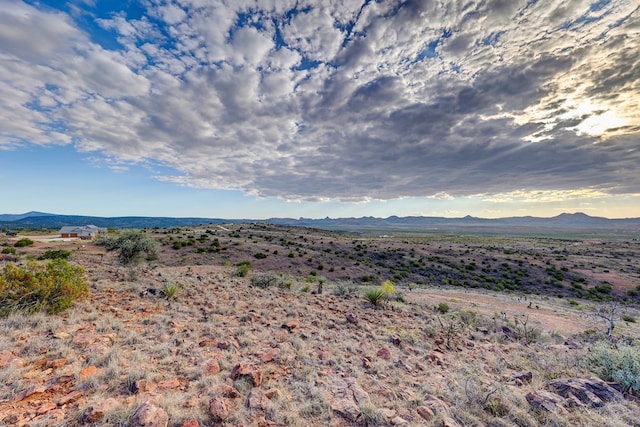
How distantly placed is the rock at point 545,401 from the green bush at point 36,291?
11355mm

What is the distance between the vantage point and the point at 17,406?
384 cm

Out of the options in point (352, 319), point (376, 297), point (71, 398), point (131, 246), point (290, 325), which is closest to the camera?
point (71, 398)

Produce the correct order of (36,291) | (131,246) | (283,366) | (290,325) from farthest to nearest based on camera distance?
→ (131,246)
(290,325)
(36,291)
(283,366)

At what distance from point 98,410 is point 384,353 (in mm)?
5914

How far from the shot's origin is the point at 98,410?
3.73 meters

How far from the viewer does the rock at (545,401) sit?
4.75 meters

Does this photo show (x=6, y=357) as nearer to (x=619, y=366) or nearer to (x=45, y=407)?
(x=45, y=407)

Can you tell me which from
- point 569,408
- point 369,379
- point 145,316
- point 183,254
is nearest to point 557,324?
point 569,408

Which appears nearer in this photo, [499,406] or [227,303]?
[499,406]

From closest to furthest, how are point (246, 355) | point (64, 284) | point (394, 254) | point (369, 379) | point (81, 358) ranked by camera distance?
point (81, 358), point (369, 379), point (246, 355), point (64, 284), point (394, 254)

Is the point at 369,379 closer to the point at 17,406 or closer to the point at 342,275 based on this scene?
the point at 17,406

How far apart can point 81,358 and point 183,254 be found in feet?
104

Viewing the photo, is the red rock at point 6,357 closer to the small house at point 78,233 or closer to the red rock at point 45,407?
the red rock at point 45,407

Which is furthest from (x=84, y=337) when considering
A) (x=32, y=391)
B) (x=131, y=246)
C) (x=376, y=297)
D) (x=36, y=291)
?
(x=131, y=246)
